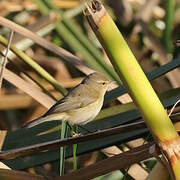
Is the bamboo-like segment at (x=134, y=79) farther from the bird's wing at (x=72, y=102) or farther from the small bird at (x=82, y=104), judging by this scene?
the bird's wing at (x=72, y=102)

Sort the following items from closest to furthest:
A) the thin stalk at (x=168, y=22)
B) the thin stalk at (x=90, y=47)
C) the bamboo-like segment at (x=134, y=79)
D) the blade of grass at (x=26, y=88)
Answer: the bamboo-like segment at (x=134, y=79) → the blade of grass at (x=26, y=88) → the thin stalk at (x=90, y=47) → the thin stalk at (x=168, y=22)

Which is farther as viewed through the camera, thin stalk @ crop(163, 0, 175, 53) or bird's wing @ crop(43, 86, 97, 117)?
thin stalk @ crop(163, 0, 175, 53)

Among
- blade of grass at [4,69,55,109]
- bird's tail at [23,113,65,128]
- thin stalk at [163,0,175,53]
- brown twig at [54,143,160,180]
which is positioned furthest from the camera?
thin stalk at [163,0,175,53]

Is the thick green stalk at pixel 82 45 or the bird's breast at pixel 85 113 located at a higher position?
the thick green stalk at pixel 82 45

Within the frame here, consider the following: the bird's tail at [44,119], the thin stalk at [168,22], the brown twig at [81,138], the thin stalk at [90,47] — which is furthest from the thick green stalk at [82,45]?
the brown twig at [81,138]

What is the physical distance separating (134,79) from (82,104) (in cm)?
205

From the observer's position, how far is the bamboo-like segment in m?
1.39

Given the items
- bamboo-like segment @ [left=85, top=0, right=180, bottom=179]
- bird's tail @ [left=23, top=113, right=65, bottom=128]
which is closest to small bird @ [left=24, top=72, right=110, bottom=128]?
bird's tail @ [left=23, top=113, right=65, bottom=128]

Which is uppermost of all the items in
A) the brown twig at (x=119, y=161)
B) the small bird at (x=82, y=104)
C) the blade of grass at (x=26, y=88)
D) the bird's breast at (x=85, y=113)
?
the blade of grass at (x=26, y=88)

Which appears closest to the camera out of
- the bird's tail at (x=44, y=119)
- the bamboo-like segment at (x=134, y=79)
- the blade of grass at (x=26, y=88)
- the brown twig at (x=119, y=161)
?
the bamboo-like segment at (x=134, y=79)

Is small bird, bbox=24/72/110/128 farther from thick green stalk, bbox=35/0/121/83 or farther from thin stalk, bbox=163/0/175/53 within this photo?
thin stalk, bbox=163/0/175/53

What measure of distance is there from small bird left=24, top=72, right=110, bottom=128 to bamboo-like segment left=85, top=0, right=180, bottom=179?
4.33ft

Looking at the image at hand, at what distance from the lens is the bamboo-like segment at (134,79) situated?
4.55ft

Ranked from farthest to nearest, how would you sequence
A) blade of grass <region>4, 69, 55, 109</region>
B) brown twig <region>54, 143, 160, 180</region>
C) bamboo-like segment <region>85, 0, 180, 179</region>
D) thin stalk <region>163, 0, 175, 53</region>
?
thin stalk <region>163, 0, 175, 53</region>, blade of grass <region>4, 69, 55, 109</region>, brown twig <region>54, 143, 160, 180</region>, bamboo-like segment <region>85, 0, 180, 179</region>
